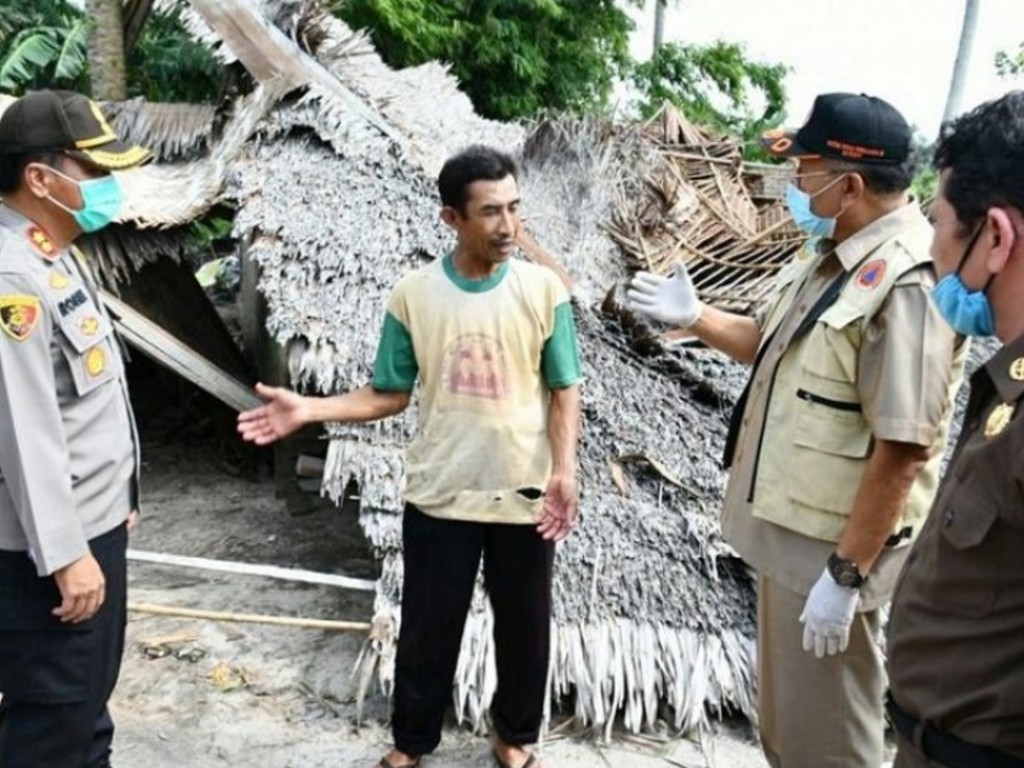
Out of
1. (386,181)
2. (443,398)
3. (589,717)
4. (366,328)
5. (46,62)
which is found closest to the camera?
(443,398)

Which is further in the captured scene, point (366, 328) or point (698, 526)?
point (366, 328)

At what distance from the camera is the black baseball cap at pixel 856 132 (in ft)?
6.98

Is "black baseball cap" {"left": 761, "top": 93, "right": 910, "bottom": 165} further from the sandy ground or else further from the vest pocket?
the sandy ground

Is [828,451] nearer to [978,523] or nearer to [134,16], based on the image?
[978,523]

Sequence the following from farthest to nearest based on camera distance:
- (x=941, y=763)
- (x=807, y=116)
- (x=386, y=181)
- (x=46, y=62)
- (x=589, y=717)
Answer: (x=46, y=62) < (x=386, y=181) < (x=589, y=717) < (x=807, y=116) < (x=941, y=763)

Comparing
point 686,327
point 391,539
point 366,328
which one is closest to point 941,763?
point 686,327

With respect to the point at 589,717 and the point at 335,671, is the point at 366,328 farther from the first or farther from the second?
the point at 589,717

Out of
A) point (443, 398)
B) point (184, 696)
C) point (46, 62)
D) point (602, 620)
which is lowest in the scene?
point (184, 696)

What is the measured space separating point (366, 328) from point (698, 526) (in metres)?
1.73

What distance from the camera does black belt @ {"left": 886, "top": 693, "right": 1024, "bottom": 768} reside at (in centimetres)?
142

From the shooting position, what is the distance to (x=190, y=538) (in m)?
5.23

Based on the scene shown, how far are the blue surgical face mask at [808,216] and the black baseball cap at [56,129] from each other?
1752 mm

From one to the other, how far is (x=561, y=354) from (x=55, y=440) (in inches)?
53.2

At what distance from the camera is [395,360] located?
2703mm
